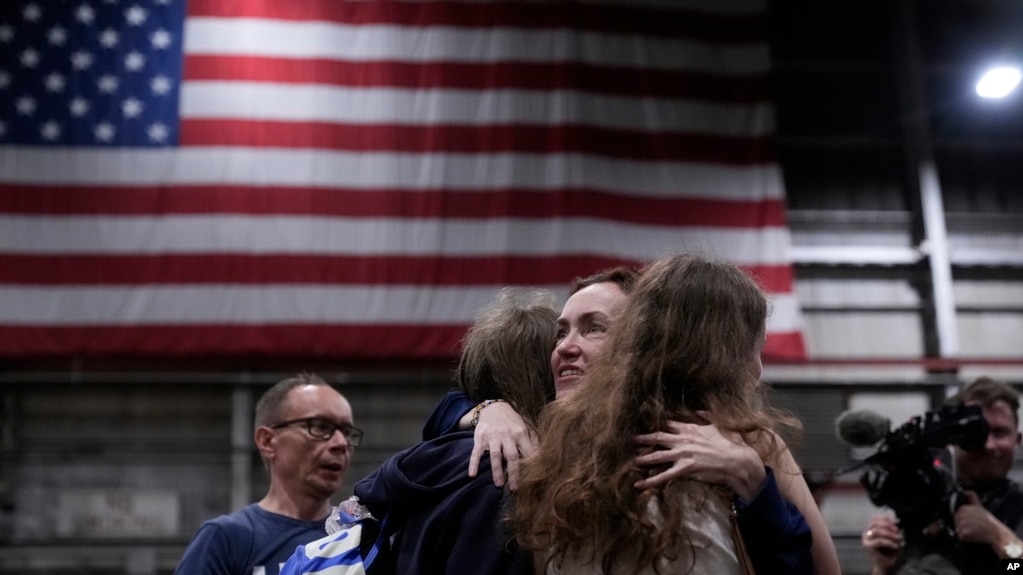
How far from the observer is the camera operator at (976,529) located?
3268mm

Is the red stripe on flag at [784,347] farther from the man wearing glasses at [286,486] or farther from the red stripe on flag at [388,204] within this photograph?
the man wearing glasses at [286,486]

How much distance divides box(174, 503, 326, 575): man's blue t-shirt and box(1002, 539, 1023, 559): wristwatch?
2065mm

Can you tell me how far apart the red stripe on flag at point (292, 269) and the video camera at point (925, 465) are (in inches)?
152

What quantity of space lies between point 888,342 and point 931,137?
1.72 m

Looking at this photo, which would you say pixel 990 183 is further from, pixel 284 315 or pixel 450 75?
pixel 284 315

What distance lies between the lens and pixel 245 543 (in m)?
3.37

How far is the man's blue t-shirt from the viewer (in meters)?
3.27

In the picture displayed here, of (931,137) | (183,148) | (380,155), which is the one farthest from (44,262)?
(931,137)

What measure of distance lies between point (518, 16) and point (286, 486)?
16.6ft

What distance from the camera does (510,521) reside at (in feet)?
5.96

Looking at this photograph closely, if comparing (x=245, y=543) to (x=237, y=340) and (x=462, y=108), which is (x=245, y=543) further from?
(x=462, y=108)

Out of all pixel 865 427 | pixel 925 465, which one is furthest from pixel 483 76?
pixel 925 465

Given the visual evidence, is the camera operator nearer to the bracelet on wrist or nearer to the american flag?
the bracelet on wrist

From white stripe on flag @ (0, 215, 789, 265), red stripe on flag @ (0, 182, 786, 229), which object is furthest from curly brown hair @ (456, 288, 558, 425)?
red stripe on flag @ (0, 182, 786, 229)
